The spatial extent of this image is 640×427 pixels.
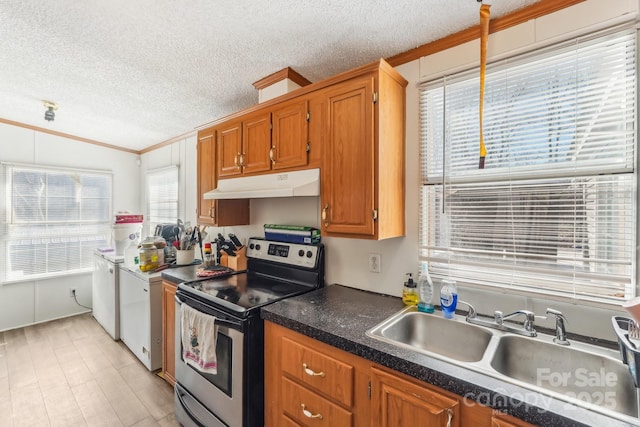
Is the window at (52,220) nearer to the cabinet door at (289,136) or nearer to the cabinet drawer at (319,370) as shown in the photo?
the cabinet door at (289,136)

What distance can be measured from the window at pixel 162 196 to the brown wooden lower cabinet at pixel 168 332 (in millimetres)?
1593

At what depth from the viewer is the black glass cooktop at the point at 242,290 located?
1.58 meters

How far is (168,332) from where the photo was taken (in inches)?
89.7

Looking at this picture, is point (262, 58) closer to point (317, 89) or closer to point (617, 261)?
point (317, 89)

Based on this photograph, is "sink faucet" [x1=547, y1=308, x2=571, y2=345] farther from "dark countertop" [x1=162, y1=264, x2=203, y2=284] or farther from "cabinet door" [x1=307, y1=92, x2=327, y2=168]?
"dark countertop" [x1=162, y1=264, x2=203, y2=284]

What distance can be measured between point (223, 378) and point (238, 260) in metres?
0.95

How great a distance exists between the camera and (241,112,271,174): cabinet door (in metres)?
1.95

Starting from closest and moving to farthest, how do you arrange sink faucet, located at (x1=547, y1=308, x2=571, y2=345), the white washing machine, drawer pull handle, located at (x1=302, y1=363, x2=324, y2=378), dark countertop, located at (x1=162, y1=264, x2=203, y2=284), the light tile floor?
sink faucet, located at (x1=547, y1=308, x2=571, y2=345), drawer pull handle, located at (x1=302, y1=363, x2=324, y2=378), the light tile floor, dark countertop, located at (x1=162, y1=264, x2=203, y2=284), the white washing machine

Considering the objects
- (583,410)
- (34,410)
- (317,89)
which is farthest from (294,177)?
(34,410)

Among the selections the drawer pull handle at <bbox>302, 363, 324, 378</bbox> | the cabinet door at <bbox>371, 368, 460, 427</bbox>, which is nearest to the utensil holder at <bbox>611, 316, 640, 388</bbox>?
the cabinet door at <bbox>371, 368, 460, 427</bbox>

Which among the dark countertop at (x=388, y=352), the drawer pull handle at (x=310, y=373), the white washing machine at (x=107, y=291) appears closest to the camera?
the dark countertop at (x=388, y=352)

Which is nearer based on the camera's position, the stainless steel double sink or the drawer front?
the stainless steel double sink

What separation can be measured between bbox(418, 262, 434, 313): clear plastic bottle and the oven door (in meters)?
0.94

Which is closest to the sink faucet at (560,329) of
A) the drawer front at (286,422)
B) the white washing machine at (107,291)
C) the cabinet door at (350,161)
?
the cabinet door at (350,161)
